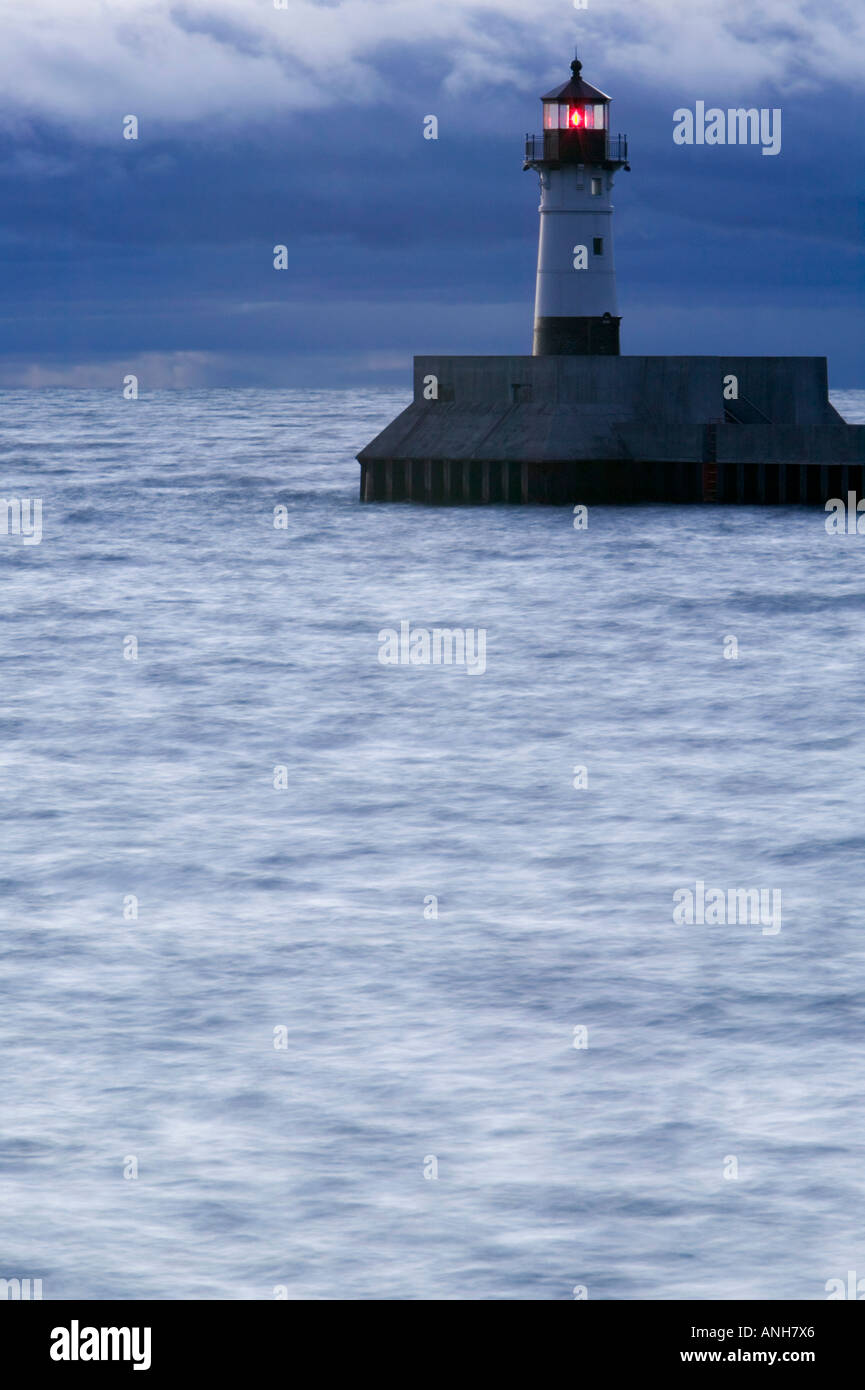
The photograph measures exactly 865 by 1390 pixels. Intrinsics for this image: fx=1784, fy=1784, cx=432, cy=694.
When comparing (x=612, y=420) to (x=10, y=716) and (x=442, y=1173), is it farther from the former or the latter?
(x=442, y=1173)

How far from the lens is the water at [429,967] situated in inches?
368

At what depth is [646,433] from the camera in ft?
156

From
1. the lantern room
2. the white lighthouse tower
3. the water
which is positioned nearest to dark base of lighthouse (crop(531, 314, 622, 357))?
the white lighthouse tower

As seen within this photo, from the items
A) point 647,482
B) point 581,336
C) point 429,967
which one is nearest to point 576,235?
point 581,336

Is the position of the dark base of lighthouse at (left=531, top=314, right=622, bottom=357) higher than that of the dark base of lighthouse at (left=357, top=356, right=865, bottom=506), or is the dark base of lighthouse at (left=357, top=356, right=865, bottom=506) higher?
the dark base of lighthouse at (left=531, top=314, right=622, bottom=357)

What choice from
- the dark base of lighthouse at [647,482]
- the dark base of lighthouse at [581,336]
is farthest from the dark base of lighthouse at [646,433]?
the dark base of lighthouse at [581,336]

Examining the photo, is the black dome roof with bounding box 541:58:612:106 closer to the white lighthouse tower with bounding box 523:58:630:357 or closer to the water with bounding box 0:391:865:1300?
the white lighthouse tower with bounding box 523:58:630:357

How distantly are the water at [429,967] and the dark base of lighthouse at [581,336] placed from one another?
16.3 meters

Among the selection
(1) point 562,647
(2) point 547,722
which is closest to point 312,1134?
(2) point 547,722

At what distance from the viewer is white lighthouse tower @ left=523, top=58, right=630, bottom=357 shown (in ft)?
158

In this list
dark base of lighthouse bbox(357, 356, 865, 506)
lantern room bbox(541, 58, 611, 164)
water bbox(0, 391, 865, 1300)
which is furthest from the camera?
lantern room bbox(541, 58, 611, 164)

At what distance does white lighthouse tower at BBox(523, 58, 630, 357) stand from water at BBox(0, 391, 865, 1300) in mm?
16632

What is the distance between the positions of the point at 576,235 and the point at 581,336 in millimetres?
2705

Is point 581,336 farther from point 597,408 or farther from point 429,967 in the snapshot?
point 429,967
